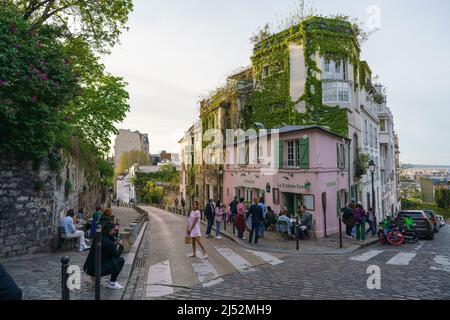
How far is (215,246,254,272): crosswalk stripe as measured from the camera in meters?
8.85

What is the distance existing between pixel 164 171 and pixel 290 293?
57438mm

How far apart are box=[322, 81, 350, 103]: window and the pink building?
13.7 feet

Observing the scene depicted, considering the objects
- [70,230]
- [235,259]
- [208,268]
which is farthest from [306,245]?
[70,230]

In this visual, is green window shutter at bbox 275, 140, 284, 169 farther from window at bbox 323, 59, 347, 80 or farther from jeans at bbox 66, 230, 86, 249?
jeans at bbox 66, 230, 86, 249

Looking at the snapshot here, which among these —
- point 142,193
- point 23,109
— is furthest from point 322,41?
point 142,193

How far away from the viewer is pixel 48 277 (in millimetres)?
7438

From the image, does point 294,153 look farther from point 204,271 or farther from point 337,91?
point 204,271

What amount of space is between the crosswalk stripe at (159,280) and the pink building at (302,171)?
9.35 meters

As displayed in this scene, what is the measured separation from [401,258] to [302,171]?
7194mm

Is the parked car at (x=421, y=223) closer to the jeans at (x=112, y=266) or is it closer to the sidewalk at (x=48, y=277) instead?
the sidewalk at (x=48, y=277)

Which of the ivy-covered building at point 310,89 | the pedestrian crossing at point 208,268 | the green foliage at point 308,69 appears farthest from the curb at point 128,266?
the green foliage at point 308,69

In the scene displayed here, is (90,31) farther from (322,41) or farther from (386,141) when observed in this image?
(386,141)

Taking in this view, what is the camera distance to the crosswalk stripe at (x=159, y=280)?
6607mm

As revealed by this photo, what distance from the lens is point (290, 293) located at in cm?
657
